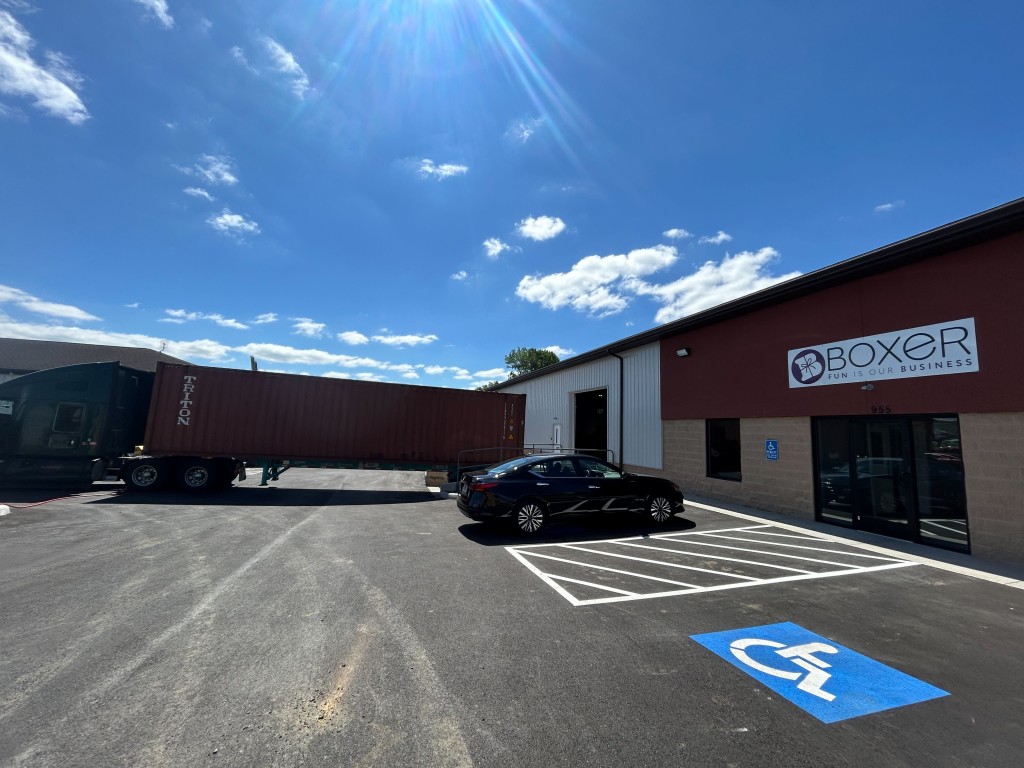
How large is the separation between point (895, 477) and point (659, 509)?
454cm

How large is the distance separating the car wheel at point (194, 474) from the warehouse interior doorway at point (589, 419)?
14.2 meters

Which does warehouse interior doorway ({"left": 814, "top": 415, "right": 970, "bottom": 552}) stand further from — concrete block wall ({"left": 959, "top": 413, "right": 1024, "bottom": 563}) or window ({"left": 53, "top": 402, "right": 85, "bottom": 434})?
window ({"left": 53, "top": 402, "right": 85, "bottom": 434})

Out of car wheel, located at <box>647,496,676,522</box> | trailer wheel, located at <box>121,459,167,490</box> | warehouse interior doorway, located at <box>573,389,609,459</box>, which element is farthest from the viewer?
warehouse interior doorway, located at <box>573,389,609,459</box>

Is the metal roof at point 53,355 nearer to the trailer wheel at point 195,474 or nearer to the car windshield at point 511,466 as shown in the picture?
the trailer wheel at point 195,474

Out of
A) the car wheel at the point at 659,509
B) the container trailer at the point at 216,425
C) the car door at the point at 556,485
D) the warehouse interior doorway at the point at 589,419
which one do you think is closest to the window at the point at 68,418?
the container trailer at the point at 216,425

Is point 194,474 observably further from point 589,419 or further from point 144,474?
point 589,419

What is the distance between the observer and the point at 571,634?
408 centimetres

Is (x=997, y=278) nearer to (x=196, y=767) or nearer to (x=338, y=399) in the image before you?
(x=196, y=767)

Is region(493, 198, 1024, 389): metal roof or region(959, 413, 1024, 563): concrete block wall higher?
region(493, 198, 1024, 389): metal roof

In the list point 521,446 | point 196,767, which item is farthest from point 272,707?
point 521,446

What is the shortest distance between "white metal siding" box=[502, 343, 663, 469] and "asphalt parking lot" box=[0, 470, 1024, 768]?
8491 mm

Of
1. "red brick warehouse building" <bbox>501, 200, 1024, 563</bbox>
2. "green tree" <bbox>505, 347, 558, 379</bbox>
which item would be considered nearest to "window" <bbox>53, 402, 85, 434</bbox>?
"red brick warehouse building" <bbox>501, 200, 1024, 563</bbox>

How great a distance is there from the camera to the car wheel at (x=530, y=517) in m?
8.18

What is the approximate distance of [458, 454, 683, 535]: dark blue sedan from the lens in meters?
8.12
